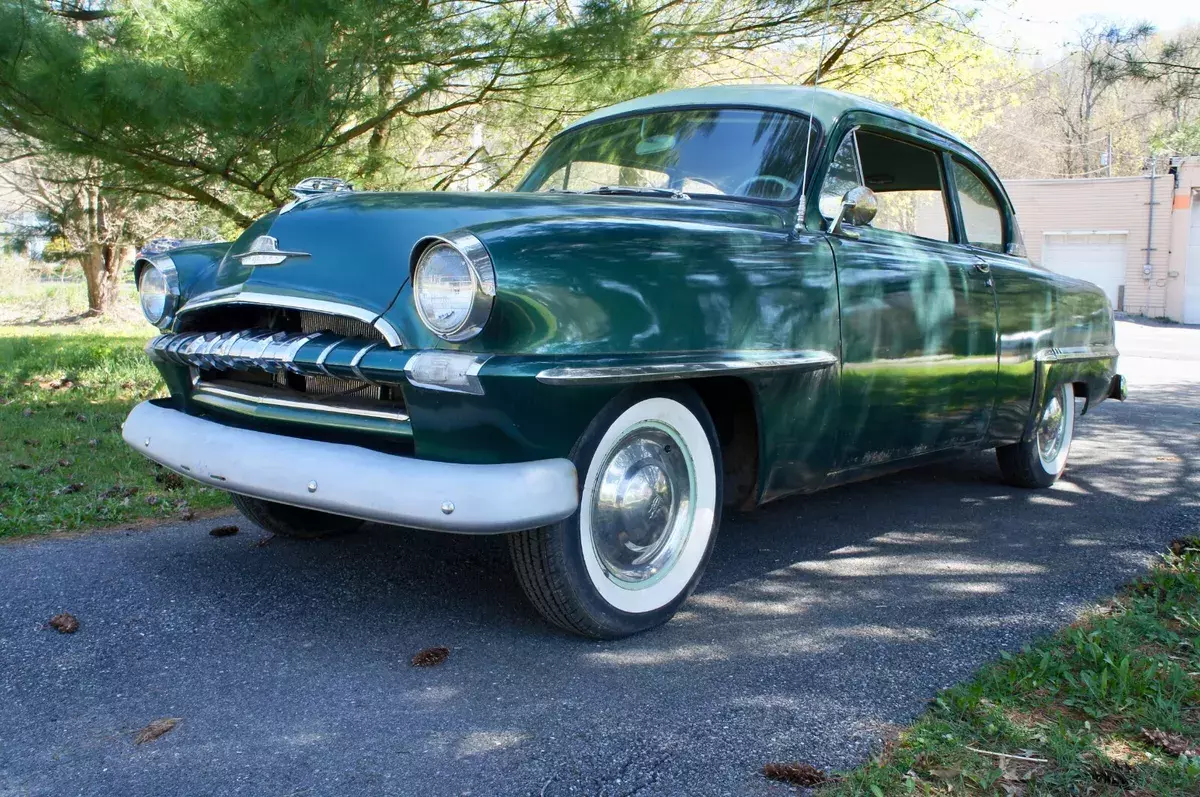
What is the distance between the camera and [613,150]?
4.11 metres

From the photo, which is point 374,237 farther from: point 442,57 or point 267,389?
point 442,57

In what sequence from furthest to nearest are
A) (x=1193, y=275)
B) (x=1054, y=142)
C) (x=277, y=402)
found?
(x=1054, y=142) < (x=1193, y=275) < (x=277, y=402)

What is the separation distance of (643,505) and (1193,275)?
1120 inches

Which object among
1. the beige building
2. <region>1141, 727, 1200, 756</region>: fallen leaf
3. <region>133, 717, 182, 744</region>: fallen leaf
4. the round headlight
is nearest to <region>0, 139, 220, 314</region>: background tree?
the round headlight

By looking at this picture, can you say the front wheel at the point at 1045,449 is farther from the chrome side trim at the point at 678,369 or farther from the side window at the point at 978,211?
the chrome side trim at the point at 678,369

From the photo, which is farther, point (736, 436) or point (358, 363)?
point (736, 436)

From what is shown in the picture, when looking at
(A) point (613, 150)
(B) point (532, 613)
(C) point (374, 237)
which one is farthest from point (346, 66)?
(B) point (532, 613)

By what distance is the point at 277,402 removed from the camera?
10.1ft

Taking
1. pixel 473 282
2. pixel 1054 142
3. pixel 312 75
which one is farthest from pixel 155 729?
pixel 1054 142

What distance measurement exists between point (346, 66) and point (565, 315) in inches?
180

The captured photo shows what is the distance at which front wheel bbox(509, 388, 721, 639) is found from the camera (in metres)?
2.79

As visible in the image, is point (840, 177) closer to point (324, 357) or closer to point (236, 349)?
point (324, 357)

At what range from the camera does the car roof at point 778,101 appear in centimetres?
376

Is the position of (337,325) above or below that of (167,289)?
below
